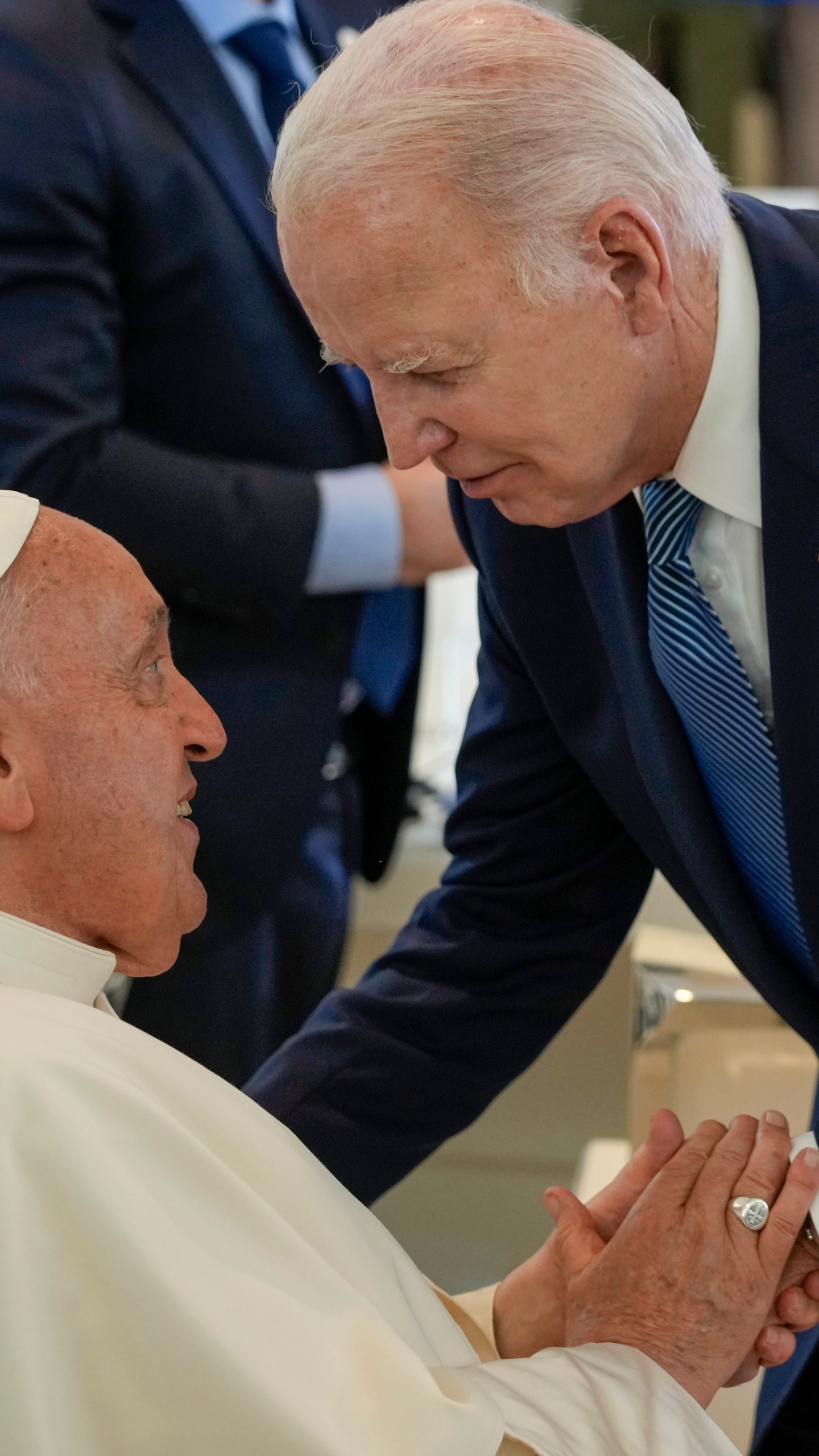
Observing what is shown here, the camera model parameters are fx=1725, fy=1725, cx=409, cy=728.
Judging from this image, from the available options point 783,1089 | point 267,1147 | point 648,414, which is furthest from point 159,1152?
point 783,1089

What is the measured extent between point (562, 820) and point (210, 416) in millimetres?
799

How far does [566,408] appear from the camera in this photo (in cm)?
132

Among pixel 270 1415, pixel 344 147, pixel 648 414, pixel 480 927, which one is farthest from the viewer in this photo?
pixel 480 927

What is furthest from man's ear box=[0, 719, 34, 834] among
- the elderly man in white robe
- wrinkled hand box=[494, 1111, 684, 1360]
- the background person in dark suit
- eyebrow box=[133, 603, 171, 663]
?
the background person in dark suit

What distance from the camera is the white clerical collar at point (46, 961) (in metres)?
1.28

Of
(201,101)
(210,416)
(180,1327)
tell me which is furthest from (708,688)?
(201,101)

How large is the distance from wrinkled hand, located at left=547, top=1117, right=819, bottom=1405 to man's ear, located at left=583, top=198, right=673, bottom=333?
66 cm

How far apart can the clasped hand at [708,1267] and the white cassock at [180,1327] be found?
3.3 inches

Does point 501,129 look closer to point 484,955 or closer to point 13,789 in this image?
point 13,789

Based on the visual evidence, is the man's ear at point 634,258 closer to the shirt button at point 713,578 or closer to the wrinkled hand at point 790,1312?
the shirt button at point 713,578

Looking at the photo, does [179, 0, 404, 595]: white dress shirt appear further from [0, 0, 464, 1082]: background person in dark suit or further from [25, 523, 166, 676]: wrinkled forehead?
[25, 523, 166, 676]: wrinkled forehead

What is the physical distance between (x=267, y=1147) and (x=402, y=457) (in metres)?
0.55

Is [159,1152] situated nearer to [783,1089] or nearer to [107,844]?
[107,844]

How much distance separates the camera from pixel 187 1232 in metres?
1.11
